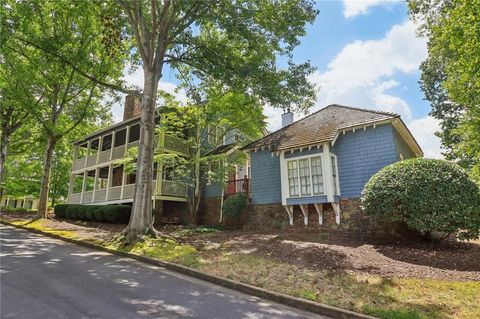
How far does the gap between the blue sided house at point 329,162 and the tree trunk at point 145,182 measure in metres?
5.86

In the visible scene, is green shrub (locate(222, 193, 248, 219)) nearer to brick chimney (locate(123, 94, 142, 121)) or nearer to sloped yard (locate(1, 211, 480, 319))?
sloped yard (locate(1, 211, 480, 319))

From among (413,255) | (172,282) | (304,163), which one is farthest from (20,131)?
(413,255)

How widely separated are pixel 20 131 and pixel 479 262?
3099 cm

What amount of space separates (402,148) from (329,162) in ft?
14.1

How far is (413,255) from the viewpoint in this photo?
8391mm

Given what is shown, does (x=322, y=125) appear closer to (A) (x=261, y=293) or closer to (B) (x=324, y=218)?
(B) (x=324, y=218)

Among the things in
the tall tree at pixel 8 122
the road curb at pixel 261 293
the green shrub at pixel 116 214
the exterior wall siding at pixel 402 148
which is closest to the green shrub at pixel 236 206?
the green shrub at pixel 116 214

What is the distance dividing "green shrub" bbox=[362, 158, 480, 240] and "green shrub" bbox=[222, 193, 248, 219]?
6772mm

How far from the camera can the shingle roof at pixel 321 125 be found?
42.0ft

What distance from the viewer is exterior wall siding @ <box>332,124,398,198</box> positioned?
12141 millimetres

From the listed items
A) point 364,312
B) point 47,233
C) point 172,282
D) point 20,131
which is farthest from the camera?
→ point 20,131

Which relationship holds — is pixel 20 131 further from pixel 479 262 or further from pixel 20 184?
pixel 479 262

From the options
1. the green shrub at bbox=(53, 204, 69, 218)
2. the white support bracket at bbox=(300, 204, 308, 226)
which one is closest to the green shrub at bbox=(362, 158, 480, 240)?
the white support bracket at bbox=(300, 204, 308, 226)

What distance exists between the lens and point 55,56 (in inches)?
504
